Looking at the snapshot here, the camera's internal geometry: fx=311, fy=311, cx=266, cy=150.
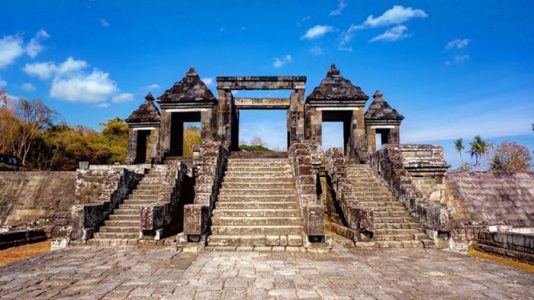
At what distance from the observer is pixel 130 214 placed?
8.56 metres

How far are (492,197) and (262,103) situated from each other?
9.91 metres

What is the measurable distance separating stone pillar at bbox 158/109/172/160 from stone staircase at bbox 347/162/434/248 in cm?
911

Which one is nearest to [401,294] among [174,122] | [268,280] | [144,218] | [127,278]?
[268,280]

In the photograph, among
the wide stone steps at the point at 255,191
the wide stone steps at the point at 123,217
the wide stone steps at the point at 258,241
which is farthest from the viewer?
the wide stone steps at the point at 255,191

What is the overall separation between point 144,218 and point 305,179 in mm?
4016

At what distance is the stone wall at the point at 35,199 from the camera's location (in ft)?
32.8

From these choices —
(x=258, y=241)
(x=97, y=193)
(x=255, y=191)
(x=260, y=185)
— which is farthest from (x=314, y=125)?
(x=97, y=193)

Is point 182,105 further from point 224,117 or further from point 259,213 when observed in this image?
point 259,213

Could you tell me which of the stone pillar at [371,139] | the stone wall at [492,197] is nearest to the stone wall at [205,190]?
the stone wall at [492,197]

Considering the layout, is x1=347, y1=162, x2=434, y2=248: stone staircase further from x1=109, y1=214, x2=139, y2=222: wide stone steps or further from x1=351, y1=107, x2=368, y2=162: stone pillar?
x1=109, y1=214, x2=139, y2=222: wide stone steps

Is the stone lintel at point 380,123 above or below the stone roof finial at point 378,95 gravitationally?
below

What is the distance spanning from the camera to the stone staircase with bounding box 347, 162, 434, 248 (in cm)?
738

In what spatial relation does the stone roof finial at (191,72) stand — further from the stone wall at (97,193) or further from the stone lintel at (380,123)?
the stone lintel at (380,123)

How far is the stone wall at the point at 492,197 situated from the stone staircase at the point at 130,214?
9678mm
